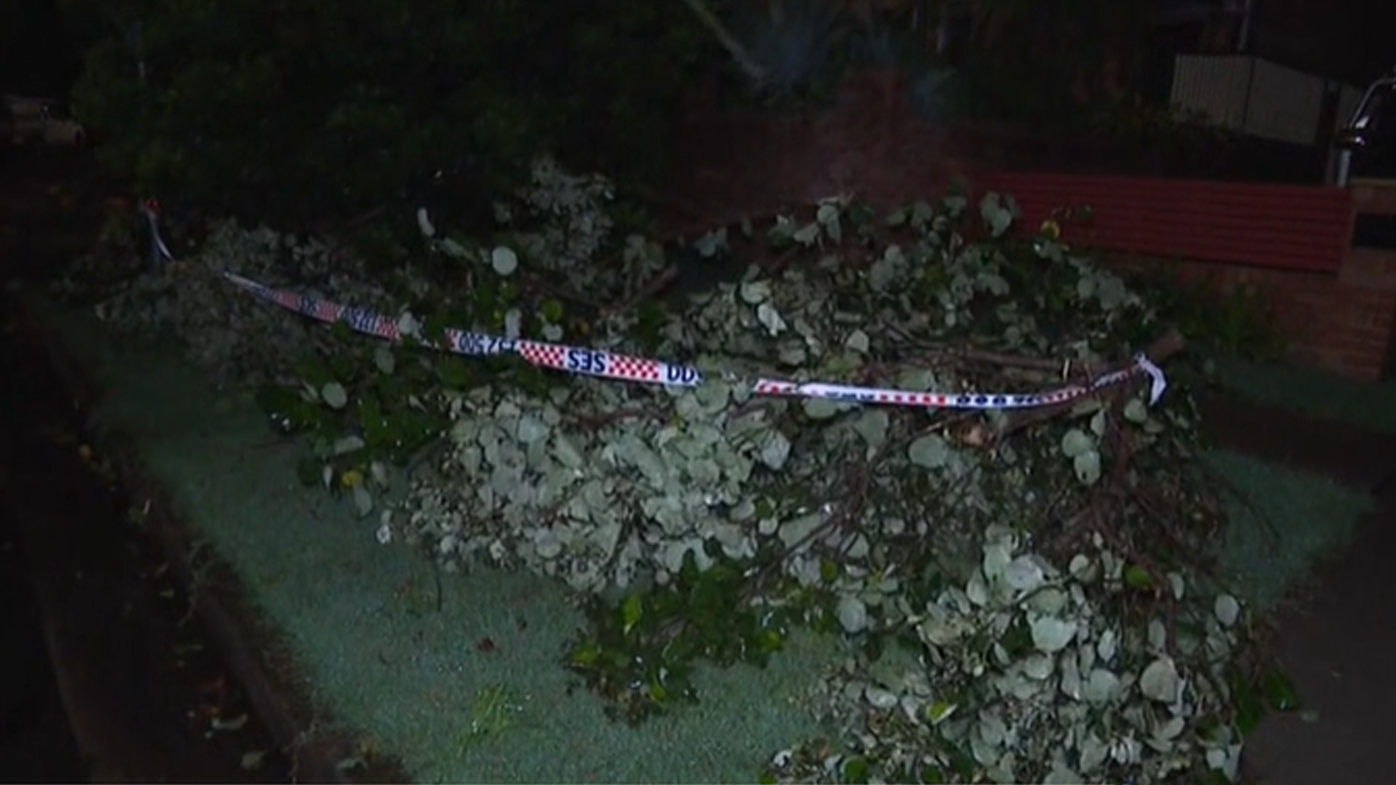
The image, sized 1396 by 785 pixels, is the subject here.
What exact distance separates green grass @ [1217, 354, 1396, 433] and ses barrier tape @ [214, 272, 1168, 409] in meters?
2.72

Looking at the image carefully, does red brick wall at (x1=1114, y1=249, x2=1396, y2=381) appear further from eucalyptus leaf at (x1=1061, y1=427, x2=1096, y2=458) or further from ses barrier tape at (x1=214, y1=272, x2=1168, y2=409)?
eucalyptus leaf at (x1=1061, y1=427, x2=1096, y2=458)

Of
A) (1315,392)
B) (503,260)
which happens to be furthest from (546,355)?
(1315,392)

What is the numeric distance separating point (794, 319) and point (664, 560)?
1.09 metres

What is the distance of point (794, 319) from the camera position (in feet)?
13.2

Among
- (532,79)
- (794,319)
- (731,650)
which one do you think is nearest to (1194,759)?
(731,650)

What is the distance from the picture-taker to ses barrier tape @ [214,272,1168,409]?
3.53 metres

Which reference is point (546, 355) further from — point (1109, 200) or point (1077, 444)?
point (1109, 200)

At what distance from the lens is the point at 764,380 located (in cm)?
360

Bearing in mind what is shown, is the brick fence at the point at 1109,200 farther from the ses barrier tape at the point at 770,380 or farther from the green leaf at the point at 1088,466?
the green leaf at the point at 1088,466

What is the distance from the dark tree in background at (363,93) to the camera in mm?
6316

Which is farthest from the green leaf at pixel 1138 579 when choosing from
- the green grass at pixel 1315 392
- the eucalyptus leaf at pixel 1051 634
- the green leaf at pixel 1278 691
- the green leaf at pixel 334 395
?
the green grass at pixel 1315 392

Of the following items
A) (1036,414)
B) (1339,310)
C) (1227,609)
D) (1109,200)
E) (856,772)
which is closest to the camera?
(856,772)

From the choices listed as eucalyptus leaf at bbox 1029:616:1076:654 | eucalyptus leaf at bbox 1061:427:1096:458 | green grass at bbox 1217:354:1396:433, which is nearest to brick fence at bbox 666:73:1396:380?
green grass at bbox 1217:354:1396:433

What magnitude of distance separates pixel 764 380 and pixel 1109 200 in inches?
195
